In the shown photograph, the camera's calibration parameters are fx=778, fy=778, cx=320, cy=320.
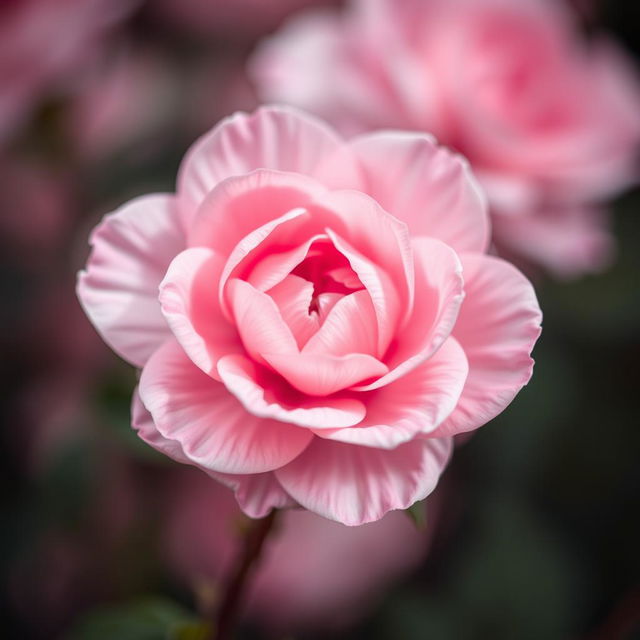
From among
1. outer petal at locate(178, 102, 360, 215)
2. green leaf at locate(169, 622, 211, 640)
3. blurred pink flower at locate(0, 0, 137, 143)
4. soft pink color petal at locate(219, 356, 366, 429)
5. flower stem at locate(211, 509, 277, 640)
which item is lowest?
green leaf at locate(169, 622, 211, 640)

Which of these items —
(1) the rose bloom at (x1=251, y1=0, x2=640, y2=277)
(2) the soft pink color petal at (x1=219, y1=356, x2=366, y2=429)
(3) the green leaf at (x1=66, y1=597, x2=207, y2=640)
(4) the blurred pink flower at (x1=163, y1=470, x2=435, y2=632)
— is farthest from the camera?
(4) the blurred pink flower at (x1=163, y1=470, x2=435, y2=632)

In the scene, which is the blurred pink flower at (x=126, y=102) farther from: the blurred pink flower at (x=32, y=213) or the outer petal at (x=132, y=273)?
the outer petal at (x=132, y=273)

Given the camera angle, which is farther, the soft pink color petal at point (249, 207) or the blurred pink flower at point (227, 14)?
the blurred pink flower at point (227, 14)

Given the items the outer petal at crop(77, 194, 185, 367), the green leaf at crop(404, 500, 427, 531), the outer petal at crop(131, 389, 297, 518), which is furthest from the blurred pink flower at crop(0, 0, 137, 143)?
the green leaf at crop(404, 500, 427, 531)

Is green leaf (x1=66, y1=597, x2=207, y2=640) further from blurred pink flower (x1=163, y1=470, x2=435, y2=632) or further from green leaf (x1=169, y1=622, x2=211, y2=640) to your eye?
blurred pink flower (x1=163, y1=470, x2=435, y2=632)

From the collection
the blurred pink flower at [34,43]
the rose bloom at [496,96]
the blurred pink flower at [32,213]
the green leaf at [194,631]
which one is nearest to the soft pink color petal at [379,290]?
the green leaf at [194,631]

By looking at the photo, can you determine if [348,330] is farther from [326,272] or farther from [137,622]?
[137,622]

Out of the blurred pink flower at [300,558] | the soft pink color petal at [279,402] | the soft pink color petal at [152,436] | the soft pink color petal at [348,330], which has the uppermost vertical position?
the soft pink color petal at [348,330]
